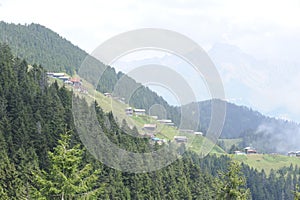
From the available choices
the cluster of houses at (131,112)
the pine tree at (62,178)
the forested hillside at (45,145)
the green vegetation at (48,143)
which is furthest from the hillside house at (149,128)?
the pine tree at (62,178)

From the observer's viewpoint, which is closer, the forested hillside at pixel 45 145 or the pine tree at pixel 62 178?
the pine tree at pixel 62 178

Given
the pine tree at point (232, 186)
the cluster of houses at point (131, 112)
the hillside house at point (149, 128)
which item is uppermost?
the cluster of houses at point (131, 112)

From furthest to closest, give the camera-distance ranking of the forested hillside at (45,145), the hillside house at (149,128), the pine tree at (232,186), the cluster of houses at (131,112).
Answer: the cluster of houses at (131,112) → the forested hillside at (45,145) → the hillside house at (149,128) → the pine tree at (232,186)

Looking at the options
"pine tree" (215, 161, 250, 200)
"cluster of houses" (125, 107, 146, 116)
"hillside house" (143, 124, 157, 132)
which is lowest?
"pine tree" (215, 161, 250, 200)

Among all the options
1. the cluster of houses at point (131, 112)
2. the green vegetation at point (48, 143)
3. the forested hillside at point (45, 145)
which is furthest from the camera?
the cluster of houses at point (131, 112)

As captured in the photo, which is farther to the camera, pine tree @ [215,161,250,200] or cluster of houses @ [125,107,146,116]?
cluster of houses @ [125,107,146,116]

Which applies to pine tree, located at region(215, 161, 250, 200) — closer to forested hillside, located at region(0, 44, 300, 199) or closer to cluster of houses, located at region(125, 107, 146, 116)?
forested hillside, located at region(0, 44, 300, 199)

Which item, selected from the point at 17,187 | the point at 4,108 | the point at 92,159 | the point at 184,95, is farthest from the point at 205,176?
the point at 184,95

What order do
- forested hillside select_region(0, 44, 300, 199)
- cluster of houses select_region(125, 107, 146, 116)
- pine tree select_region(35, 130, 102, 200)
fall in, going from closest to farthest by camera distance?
1. pine tree select_region(35, 130, 102, 200)
2. forested hillside select_region(0, 44, 300, 199)
3. cluster of houses select_region(125, 107, 146, 116)

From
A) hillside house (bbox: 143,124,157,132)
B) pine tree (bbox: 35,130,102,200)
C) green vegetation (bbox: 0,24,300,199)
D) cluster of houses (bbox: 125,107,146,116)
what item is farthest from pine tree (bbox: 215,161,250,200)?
cluster of houses (bbox: 125,107,146,116)

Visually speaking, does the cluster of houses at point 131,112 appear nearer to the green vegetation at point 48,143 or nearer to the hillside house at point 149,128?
the green vegetation at point 48,143

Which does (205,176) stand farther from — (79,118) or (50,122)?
(79,118)

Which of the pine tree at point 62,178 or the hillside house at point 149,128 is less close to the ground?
the hillside house at point 149,128

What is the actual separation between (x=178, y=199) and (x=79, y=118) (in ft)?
157
